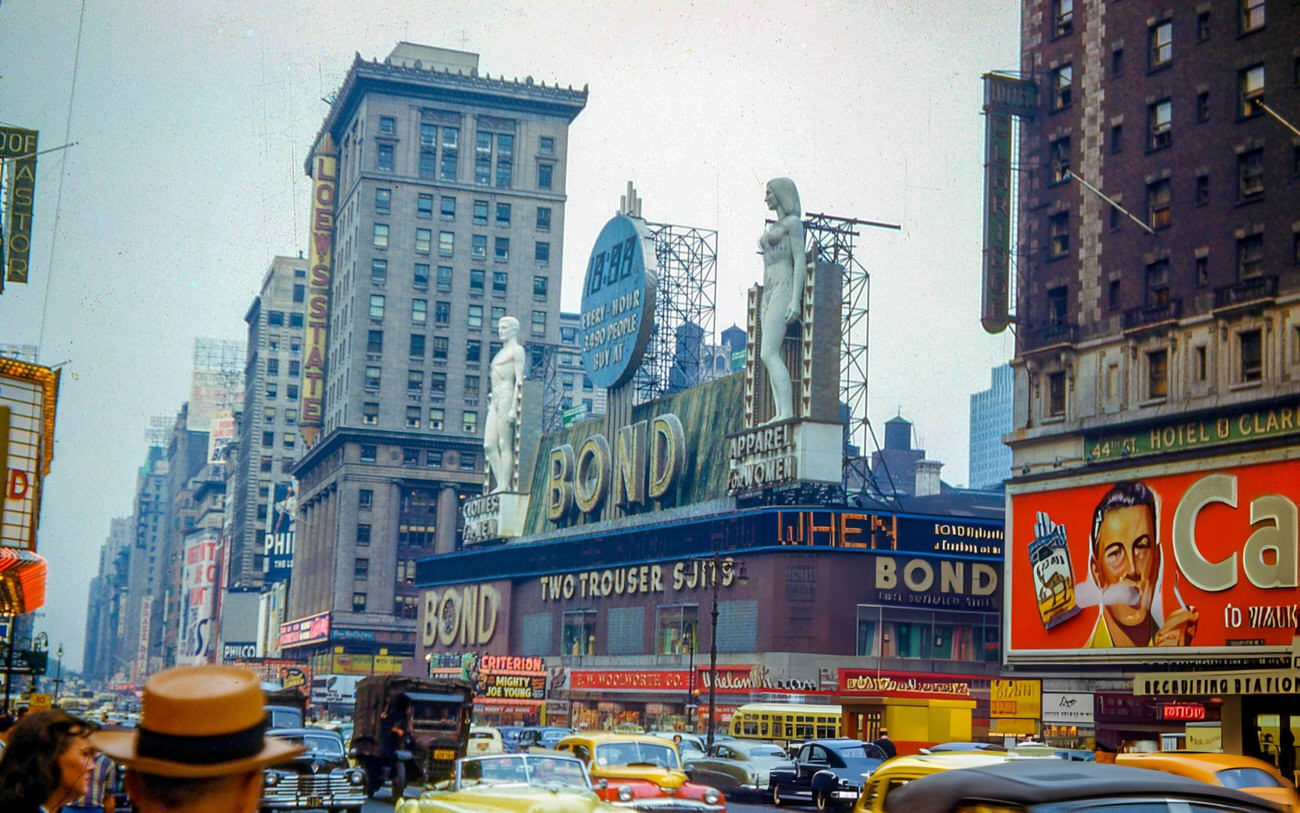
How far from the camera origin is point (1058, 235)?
61.9m

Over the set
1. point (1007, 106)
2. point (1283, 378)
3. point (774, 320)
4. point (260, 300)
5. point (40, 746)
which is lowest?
point (40, 746)

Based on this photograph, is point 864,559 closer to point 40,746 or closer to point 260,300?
point 40,746

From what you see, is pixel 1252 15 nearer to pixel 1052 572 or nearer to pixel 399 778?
pixel 1052 572

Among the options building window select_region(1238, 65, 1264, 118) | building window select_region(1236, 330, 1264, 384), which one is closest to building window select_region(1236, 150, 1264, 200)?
building window select_region(1238, 65, 1264, 118)

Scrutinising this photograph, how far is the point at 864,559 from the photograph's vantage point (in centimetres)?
7538

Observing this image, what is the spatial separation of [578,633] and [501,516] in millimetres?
13443

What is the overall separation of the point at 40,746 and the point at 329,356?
149 meters

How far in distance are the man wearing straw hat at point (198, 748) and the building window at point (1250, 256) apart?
172ft

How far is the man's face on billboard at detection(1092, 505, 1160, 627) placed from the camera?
182 feet

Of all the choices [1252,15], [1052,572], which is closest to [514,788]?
[1052,572]

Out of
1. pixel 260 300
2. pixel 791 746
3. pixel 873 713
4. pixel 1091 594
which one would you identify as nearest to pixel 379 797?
pixel 791 746

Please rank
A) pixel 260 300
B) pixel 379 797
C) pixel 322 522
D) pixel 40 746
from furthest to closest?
1. pixel 260 300
2. pixel 322 522
3. pixel 379 797
4. pixel 40 746

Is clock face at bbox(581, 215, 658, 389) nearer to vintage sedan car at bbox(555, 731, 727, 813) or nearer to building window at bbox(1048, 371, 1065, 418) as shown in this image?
building window at bbox(1048, 371, 1065, 418)

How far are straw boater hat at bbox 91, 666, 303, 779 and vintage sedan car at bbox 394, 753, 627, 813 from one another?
14.7m
